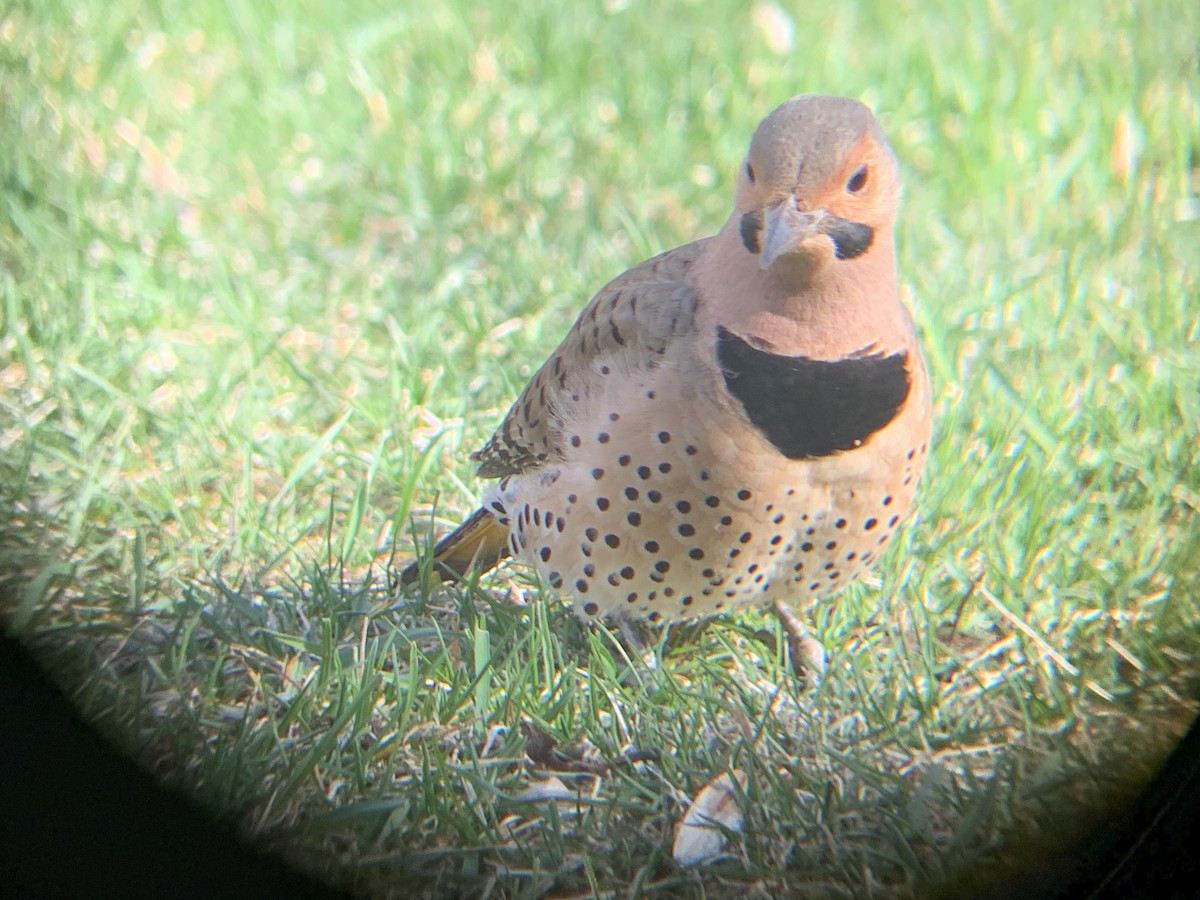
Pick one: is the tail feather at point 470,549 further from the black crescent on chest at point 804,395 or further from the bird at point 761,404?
the black crescent on chest at point 804,395

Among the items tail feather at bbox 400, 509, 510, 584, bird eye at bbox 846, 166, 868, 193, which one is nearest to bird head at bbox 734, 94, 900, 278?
bird eye at bbox 846, 166, 868, 193

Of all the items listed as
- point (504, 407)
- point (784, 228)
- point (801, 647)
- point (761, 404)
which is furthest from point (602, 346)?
point (504, 407)

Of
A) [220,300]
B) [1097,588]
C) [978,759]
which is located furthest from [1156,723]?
[220,300]

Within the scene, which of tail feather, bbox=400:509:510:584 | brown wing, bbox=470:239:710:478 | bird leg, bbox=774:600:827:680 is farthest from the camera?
tail feather, bbox=400:509:510:584

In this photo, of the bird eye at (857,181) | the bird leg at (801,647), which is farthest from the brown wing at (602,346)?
the bird leg at (801,647)

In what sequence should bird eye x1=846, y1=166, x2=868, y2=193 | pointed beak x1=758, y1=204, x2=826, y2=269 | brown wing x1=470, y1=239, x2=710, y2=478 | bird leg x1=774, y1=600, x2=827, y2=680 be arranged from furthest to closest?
bird leg x1=774, y1=600, x2=827, y2=680 < brown wing x1=470, y1=239, x2=710, y2=478 < bird eye x1=846, y1=166, x2=868, y2=193 < pointed beak x1=758, y1=204, x2=826, y2=269

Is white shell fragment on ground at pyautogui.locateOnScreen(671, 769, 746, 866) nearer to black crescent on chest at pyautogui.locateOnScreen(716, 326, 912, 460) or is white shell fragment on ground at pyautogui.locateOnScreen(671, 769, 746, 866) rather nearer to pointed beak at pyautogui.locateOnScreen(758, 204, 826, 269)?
black crescent on chest at pyautogui.locateOnScreen(716, 326, 912, 460)
